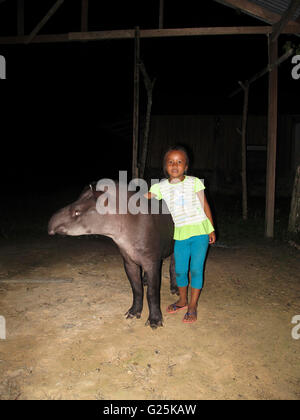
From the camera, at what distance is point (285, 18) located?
19.6ft

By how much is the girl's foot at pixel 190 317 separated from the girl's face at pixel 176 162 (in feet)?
4.83

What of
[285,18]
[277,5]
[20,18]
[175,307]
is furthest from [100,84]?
[175,307]

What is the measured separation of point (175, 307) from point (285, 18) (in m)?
5.81

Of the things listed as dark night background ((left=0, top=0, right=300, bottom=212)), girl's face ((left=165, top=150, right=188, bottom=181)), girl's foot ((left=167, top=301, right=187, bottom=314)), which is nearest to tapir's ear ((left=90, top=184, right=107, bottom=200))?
girl's face ((left=165, top=150, right=188, bottom=181))

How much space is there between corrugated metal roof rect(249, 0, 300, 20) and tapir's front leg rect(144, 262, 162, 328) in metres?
5.95

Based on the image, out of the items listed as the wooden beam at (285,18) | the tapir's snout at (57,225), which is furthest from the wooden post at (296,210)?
the tapir's snout at (57,225)

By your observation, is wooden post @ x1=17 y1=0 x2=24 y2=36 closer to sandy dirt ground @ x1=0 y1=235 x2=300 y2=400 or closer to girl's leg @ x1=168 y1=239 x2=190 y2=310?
sandy dirt ground @ x1=0 y1=235 x2=300 y2=400

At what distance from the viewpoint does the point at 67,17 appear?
28.5 feet

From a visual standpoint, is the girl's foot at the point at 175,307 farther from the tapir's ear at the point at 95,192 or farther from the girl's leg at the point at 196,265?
the tapir's ear at the point at 95,192

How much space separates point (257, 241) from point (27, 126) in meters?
24.6

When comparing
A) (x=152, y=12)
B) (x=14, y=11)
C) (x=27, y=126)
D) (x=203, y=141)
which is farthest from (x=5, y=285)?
Answer: (x=27, y=126)

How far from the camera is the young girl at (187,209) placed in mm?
3176

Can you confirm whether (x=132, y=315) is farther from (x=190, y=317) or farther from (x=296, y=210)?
(x=296, y=210)

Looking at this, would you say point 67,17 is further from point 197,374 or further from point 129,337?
point 197,374
